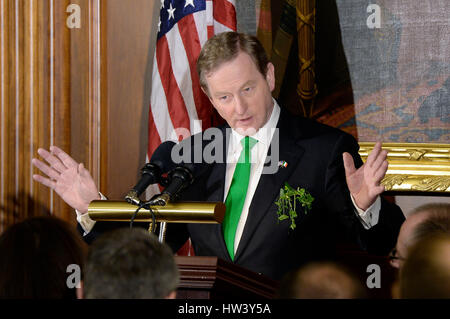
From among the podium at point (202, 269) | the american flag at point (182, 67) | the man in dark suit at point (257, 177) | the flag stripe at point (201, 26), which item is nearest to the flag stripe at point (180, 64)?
the american flag at point (182, 67)

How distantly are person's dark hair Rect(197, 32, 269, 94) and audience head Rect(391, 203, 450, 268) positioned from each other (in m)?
1.14

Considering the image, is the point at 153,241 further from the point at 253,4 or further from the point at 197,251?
the point at 253,4

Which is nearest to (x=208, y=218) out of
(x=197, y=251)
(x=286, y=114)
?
(x=197, y=251)

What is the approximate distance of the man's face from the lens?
2936mm

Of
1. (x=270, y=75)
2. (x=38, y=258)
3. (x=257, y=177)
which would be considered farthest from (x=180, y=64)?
(x=38, y=258)

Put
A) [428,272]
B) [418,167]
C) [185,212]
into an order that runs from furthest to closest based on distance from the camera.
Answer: [418,167] → [185,212] → [428,272]

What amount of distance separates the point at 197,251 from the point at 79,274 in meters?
1.36

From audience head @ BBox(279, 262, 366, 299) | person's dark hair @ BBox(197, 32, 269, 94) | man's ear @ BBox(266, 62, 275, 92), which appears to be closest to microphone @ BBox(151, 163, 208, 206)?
person's dark hair @ BBox(197, 32, 269, 94)

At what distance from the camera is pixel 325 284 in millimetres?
1293

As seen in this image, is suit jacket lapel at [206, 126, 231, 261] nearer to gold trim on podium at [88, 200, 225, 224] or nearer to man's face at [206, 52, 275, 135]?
man's face at [206, 52, 275, 135]

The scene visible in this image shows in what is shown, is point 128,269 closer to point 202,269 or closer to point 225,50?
point 202,269

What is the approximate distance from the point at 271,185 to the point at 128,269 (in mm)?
1599

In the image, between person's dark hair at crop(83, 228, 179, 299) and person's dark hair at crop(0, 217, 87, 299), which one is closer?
person's dark hair at crop(83, 228, 179, 299)

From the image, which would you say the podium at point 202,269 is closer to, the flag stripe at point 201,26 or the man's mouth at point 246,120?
the man's mouth at point 246,120
